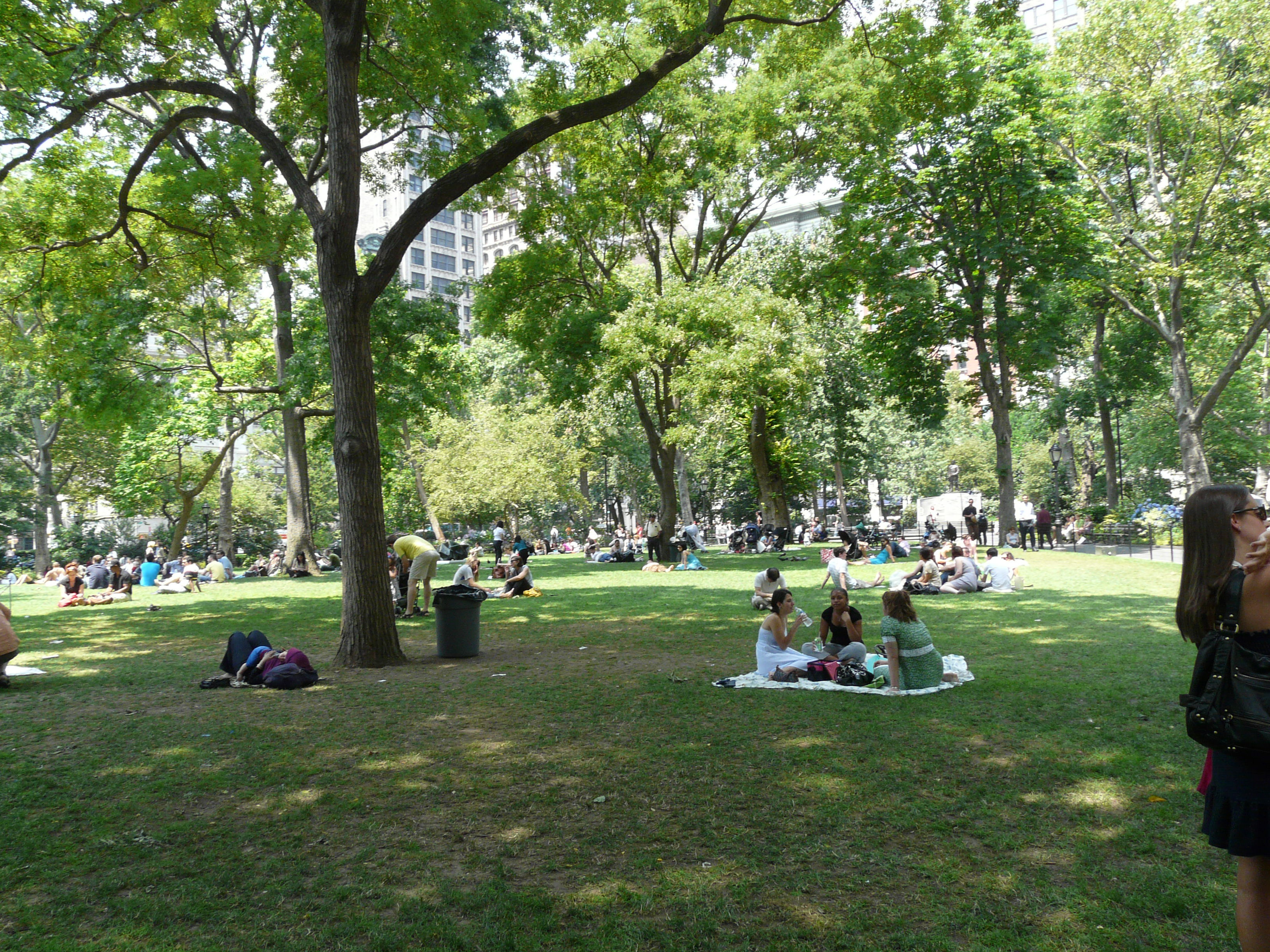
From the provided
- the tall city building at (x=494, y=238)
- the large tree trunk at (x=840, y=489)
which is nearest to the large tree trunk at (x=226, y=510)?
the large tree trunk at (x=840, y=489)

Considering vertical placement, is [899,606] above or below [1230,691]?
below

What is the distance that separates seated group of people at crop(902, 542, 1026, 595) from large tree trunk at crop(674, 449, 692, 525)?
1295 inches

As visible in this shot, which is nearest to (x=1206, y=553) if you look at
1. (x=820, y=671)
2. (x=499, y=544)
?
(x=820, y=671)

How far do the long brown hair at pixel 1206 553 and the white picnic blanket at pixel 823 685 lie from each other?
5132 millimetres

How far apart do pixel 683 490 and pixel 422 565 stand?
39241 millimetres

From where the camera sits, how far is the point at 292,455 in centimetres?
2848

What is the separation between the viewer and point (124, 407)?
17.6 m

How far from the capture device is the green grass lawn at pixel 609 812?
364 cm

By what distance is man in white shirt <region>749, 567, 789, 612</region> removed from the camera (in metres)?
13.9

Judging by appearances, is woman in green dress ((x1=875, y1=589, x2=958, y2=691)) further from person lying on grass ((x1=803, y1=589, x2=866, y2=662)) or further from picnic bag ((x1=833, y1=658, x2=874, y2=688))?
person lying on grass ((x1=803, y1=589, x2=866, y2=662))

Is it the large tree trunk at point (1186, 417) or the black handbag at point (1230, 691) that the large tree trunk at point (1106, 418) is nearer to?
the large tree trunk at point (1186, 417)

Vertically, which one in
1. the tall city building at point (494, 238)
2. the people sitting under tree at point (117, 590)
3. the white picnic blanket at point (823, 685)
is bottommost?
the white picnic blanket at point (823, 685)

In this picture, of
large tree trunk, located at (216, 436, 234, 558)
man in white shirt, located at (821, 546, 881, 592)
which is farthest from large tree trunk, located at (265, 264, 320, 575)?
man in white shirt, located at (821, 546, 881, 592)

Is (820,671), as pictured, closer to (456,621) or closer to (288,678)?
(456,621)
